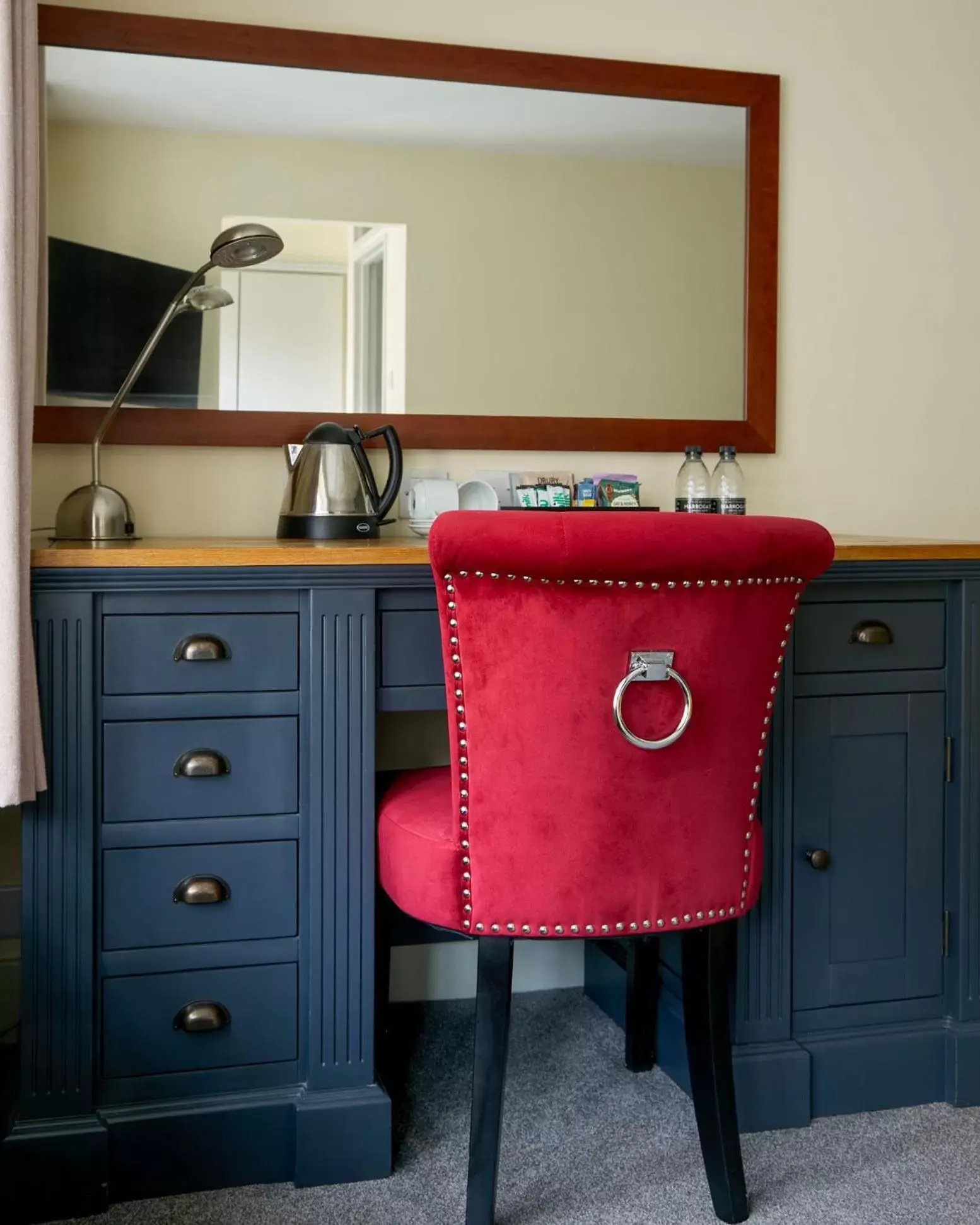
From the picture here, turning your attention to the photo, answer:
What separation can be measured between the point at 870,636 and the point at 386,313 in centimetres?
109

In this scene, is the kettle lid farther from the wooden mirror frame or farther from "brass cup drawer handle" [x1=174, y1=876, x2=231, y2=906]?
"brass cup drawer handle" [x1=174, y1=876, x2=231, y2=906]

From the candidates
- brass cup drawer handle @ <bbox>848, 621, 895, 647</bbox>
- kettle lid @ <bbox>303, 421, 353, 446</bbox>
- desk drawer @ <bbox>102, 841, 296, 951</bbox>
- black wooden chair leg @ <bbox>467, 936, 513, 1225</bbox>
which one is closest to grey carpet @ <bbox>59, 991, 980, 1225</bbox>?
black wooden chair leg @ <bbox>467, 936, 513, 1225</bbox>

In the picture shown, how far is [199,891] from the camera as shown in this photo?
1680mm

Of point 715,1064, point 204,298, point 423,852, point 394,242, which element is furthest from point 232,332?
point 715,1064

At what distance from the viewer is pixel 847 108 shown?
251 cm

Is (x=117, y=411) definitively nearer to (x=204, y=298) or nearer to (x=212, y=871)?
(x=204, y=298)

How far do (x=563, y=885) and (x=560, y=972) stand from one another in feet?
3.59

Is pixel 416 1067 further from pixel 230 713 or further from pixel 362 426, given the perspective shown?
pixel 362 426

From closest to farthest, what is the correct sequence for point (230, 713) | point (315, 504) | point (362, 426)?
1. point (230, 713)
2. point (315, 504)
3. point (362, 426)

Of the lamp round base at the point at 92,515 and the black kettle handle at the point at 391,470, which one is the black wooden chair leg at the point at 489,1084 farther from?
the lamp round base at the point at 92,515

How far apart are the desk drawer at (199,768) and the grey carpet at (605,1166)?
1.85 feet

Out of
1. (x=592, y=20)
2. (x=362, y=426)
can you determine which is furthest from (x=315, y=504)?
(x=592, y=20)

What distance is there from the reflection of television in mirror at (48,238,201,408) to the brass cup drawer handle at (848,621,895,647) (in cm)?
126

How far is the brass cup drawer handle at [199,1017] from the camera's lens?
5.51 feet
